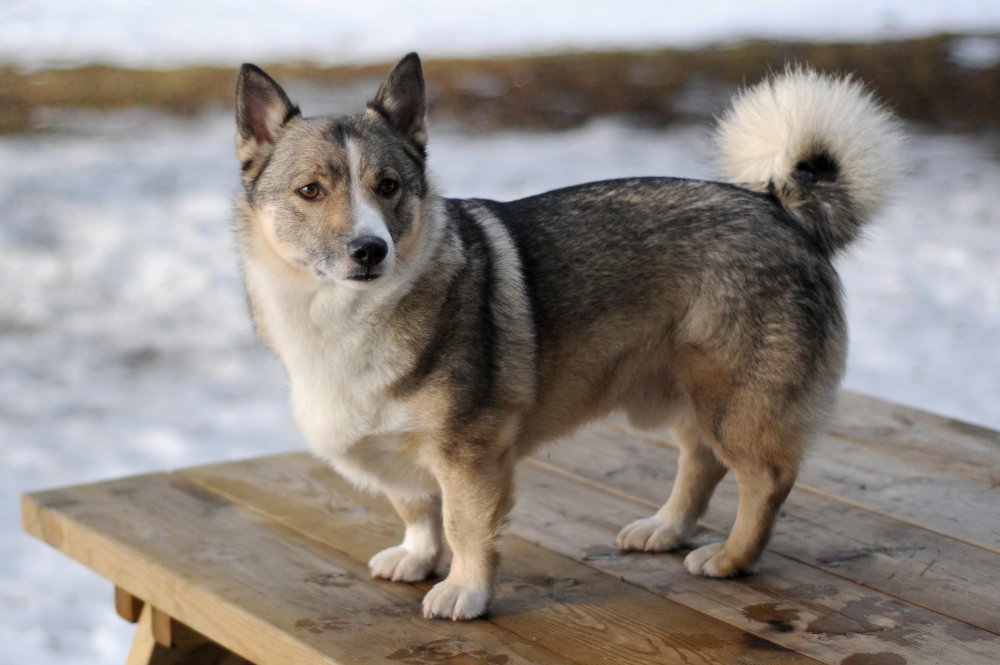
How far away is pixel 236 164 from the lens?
25.0 ft

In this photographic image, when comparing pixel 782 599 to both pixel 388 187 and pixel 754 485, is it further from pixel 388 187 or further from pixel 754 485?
pixel 388 187

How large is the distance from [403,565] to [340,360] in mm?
539

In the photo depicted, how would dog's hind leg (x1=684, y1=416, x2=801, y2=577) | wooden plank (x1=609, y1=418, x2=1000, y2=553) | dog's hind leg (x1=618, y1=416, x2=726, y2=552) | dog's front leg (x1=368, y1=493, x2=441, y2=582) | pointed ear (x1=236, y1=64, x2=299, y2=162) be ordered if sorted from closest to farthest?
pointed ear (x1=236, y1=64, x2=299, y2=162) → dog's hind leg (x1=684, y1=416, x2=801, y2=577) → dog's front leg (x1=368, y1=493, x2=441, y2=582) → dog's hind leg (x1=618, y1=416, x2=726, y2=552) → wooden plank (x1=609, y1=418, x2=1000, y2=553)

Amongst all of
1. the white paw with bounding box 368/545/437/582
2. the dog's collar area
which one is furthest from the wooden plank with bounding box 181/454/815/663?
the dog's collar area

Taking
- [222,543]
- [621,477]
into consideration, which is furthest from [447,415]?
[621,477]

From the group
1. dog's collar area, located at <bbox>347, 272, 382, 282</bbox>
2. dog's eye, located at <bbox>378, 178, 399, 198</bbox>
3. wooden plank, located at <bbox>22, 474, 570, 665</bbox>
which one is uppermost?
dog's eye, located at <bbox>378, 178, 399, 198</bbox>

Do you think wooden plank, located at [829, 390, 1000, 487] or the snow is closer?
wooden plank, located at [829, 390, 1000, 487]

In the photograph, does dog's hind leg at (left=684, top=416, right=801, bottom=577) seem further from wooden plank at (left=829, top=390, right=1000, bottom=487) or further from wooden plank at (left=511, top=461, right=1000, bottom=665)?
wooden plank at (left=829, top=390, right=1000, bottom=487)

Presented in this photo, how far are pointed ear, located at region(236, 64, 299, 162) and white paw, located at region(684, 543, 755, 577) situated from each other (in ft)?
4.15

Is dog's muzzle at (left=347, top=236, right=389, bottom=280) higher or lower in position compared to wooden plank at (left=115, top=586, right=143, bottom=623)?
higher

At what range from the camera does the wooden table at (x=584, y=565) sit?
2.32 metres

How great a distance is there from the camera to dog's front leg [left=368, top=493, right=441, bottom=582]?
2.63 meters

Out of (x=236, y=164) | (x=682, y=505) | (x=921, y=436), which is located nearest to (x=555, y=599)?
(x=682, y=505)

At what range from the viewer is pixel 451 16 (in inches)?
355
